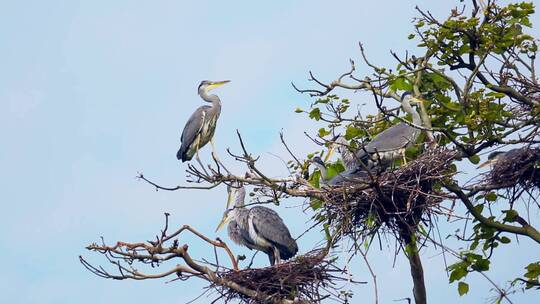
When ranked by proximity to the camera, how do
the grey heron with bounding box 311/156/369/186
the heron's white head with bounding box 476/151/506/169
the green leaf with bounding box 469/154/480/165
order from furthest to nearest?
the heron's white head with bounding box 476/151/506/169 < the green leaf with bounding box 469/154/480/165 < the grey heron with bounding box 311/156/369/186

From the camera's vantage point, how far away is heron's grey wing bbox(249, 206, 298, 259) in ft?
42.3

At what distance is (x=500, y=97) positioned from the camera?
37.9 feet

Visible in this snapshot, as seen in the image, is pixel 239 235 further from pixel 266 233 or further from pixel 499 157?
pixel 499 157

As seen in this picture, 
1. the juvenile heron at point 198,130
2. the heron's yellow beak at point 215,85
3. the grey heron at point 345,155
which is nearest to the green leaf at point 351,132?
the grey heron at point 345,155

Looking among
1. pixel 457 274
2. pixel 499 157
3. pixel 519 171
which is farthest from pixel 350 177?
pixel 499 157

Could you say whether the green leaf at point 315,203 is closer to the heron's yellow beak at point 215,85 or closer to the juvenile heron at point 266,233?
the juvenile heron at point 266,233

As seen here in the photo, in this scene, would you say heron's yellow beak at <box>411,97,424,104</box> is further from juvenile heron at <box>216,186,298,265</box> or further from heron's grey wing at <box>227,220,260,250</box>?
heron's grey wing at <box>227,220,260,250</box>

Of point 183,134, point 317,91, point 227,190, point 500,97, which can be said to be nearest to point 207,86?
point 183,134

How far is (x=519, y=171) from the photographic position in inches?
469

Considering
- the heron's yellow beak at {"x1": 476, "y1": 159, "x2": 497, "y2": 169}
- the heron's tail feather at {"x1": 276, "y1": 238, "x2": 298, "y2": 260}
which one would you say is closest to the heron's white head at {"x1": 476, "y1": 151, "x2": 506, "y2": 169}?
the heron's yellow beak at {"x1": 476, "y1": 159, "x2": 497, "y2": 169}

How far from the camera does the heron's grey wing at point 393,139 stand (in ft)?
37.7

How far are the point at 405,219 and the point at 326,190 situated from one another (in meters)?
0.74

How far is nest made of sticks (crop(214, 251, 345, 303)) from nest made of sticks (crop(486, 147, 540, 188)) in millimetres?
2240

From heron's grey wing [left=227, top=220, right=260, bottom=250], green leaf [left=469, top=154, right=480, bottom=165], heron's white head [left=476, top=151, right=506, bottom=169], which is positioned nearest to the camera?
green leaf [left=469, top=154, right=480, bottom=165]
